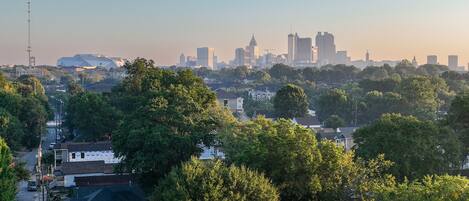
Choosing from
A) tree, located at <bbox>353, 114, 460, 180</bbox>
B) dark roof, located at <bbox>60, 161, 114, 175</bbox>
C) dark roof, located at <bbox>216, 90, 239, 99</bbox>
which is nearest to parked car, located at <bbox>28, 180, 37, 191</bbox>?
dark roof, located at <bbox>60, 161, 114, 175</bbox>

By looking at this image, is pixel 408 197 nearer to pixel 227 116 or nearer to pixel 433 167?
pixel 433 167

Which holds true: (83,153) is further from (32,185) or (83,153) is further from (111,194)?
(111,194)

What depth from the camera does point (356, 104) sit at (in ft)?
156

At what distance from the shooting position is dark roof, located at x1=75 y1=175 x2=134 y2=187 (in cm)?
2606

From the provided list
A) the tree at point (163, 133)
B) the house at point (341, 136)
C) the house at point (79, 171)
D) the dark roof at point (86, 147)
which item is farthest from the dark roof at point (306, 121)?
the house at point (79, 171)

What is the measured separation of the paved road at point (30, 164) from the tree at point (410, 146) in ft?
46.9

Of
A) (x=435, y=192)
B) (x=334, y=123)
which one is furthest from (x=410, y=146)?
(x=334, y=123)

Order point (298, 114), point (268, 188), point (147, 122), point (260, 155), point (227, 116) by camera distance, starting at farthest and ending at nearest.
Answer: point (298, 114) < point (227, 116) < point (147, 122) < point (260, 155) < point (268, 188)

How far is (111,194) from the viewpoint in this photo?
68.4ft

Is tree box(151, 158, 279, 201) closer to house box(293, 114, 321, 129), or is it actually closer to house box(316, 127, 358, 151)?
house box(316, 127, 358, 151)

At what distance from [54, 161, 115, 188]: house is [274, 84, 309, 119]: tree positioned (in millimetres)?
17635

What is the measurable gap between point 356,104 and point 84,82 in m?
66.6

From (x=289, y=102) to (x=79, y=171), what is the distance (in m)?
20.0

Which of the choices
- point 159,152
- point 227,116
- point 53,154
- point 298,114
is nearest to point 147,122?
point 159,152
